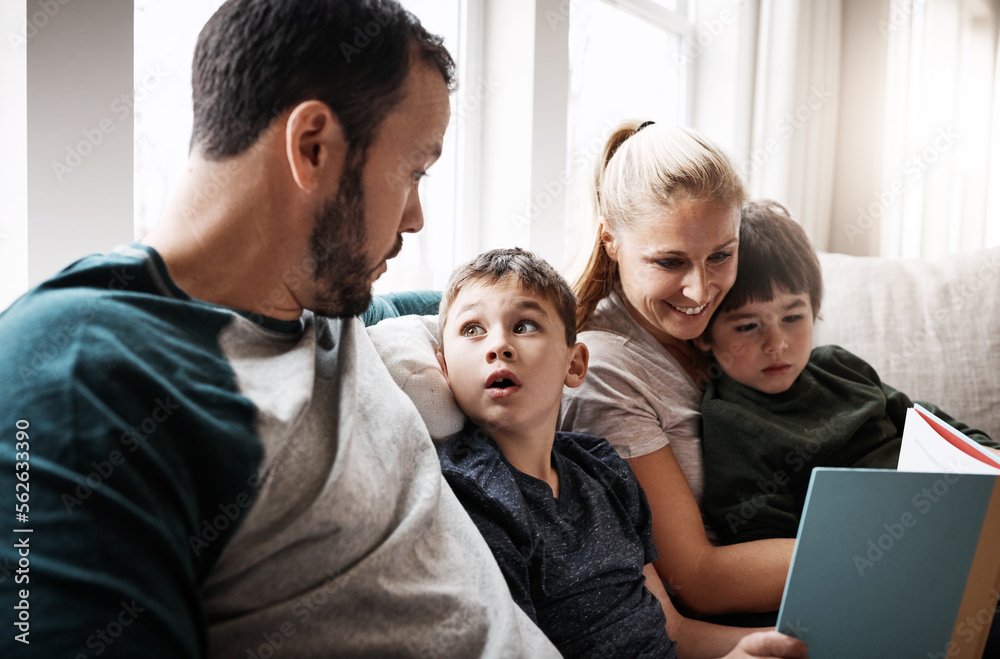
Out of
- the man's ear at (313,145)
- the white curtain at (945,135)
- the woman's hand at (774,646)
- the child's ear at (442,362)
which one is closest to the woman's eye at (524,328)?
the child's ear at (442,362)

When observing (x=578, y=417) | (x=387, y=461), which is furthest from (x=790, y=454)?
(x=387, y=461)

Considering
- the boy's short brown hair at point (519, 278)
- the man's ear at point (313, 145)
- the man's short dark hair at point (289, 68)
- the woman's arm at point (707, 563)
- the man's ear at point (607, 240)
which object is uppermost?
the man's short dark hair at point (289, 68)

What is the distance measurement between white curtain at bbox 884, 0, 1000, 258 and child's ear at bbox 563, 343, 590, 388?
97.9 inches

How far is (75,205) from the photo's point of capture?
1.07 metres

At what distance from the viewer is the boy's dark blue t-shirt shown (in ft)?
3.27

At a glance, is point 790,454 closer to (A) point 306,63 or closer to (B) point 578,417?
(B) point 578,417

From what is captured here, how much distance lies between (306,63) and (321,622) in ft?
1.86

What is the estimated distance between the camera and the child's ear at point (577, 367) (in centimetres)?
124

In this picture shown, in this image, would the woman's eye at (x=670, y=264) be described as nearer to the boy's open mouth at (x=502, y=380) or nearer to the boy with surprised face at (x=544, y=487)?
the boy with surprised face at (x=544, y=487)

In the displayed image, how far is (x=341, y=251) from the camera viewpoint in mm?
873

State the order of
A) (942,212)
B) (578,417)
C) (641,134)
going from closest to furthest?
(578,417) < (641,134) < (942,212)

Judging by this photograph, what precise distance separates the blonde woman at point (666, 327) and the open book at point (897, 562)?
12.2 inches

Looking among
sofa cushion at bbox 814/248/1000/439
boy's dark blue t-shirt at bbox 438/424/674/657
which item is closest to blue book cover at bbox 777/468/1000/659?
boy's dark blue t-shirt at bbox 438/424/674/657

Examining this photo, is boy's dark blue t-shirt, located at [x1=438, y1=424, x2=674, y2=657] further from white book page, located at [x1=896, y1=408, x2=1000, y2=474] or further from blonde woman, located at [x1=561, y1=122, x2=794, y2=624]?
white book page, located at [x1=896, y1=408, x2=1000, y2=474]
